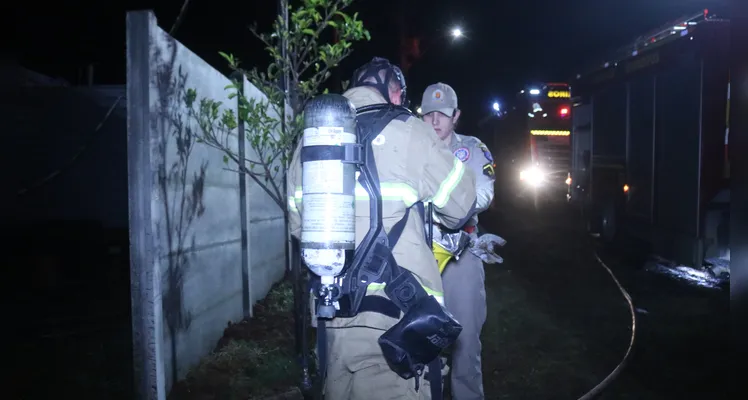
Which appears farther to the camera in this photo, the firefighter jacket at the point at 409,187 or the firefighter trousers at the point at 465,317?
the firefighter trousers at the point at 465,317

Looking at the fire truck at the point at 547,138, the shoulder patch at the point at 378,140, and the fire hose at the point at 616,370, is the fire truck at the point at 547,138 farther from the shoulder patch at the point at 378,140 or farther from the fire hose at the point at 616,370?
the shoulder patch at the point at 378,140

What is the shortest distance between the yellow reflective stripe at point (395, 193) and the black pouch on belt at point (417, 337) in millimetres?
404

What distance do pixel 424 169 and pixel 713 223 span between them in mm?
7420

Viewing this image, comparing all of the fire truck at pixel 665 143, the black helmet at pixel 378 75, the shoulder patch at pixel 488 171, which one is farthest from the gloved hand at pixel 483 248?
the fire truck at pixel 665 143

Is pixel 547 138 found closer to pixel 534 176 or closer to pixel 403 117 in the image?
pixel 534 176

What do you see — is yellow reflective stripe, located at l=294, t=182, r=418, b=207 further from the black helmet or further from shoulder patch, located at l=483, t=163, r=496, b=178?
shoulder patch, located at l=483, t=163, r=496, b=178

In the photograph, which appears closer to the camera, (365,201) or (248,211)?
(365,201)

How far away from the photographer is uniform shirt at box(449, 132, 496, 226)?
361cm

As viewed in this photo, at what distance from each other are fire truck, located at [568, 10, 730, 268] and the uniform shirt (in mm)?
5863

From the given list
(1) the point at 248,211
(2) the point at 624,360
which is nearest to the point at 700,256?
(2) the point at 624,360

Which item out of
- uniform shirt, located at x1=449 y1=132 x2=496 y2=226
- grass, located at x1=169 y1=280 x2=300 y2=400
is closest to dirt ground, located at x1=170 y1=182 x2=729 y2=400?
grass, located at x1=169 y1=280 x2=300 y2=400

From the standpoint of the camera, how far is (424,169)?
98.9 inches

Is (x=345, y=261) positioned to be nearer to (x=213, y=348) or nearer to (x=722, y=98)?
(x=213, y=348)

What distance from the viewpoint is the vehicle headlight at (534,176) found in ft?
66.1
